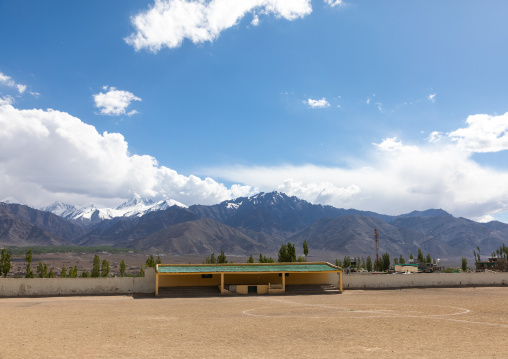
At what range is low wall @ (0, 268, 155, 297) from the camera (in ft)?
155

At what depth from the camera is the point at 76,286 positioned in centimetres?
4881

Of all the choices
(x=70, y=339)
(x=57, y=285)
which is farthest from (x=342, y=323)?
(x=57, y=285)

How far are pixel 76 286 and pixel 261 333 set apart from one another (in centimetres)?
3557

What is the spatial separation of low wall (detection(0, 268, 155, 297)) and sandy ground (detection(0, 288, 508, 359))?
680 inches

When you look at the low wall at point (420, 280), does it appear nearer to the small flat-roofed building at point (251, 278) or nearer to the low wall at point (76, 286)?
the small flat-roofed building at point (251, 278)

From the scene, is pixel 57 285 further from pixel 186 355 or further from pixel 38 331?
pixel 186 355

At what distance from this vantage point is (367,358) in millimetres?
15102

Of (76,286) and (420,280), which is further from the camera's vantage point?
(420,280)

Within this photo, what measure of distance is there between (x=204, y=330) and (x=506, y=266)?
127208 mm

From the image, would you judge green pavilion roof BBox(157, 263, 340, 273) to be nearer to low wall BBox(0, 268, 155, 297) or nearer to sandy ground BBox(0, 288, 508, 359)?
low wall BBox(0, 268, 155, 297)

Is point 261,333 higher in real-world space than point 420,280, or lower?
higher

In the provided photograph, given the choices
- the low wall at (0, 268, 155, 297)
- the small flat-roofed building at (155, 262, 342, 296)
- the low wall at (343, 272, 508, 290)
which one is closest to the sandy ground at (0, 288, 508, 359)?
the low wall at (0, 268, 155, 297)

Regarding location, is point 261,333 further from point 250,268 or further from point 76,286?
point 76,286

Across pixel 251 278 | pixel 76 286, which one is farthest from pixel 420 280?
pixel 76 286
